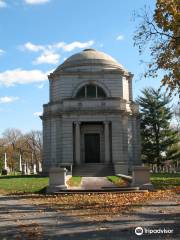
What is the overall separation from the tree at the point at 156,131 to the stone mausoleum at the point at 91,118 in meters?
8.99

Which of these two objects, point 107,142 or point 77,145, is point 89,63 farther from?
point 77,145

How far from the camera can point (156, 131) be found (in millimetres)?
55062

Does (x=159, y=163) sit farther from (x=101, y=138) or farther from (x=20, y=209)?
(x=20, y=209)

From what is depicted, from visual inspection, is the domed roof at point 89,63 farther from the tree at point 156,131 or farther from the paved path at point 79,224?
the paved path at point 79,224

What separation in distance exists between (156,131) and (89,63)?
1483cm

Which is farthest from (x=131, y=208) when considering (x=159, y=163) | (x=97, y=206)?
(x=159, y=163)

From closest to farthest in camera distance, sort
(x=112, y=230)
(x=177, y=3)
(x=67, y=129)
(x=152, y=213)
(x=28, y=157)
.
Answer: (x=112, y=230), (x=152, y=213), (x=177, y=3), (x=67, y=129), (x=28, y=157)

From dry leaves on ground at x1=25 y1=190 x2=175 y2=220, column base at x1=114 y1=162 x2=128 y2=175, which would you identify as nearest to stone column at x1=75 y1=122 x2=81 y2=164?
column base at x1=114 y1=162 x2=128 y2=175

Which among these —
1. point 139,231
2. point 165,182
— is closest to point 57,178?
point 165,182

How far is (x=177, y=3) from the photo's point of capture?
16.8 meters

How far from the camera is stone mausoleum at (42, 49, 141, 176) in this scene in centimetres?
4212

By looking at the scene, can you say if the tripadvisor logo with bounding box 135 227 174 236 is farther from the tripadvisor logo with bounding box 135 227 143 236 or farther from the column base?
the column base

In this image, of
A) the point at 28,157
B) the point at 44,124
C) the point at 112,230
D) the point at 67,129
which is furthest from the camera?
the point at 28,157

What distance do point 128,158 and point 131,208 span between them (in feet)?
95.3
